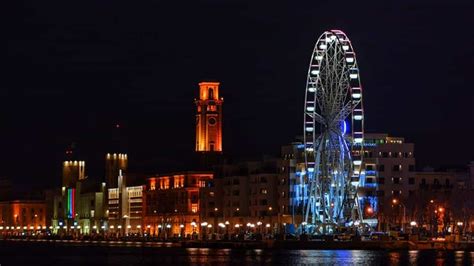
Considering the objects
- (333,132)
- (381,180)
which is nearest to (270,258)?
(333,132)

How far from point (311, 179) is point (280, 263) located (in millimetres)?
35620

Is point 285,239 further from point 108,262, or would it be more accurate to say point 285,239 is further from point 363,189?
point 108,262

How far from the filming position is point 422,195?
17688 cm

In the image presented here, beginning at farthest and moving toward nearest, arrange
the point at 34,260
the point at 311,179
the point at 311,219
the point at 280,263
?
the point at 311,219, the point at 311,179, the point at 34,260, the point at 280,263

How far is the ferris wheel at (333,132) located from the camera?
490 ft

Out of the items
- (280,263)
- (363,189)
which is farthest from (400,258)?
(363,189)

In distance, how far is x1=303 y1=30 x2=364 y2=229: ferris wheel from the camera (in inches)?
5886

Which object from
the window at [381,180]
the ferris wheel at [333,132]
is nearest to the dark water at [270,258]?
the ferris wheel at [333,132]

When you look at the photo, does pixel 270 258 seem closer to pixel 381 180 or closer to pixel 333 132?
pixel 333 132

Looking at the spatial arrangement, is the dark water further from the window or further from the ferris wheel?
the window

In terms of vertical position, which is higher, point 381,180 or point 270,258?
point 381,180

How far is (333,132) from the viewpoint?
498 ft

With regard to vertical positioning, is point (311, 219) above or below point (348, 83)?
below

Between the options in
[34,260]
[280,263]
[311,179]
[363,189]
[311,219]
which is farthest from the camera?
[363,189]
